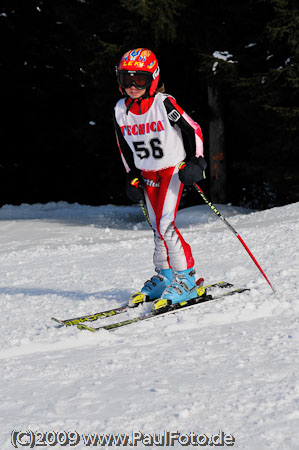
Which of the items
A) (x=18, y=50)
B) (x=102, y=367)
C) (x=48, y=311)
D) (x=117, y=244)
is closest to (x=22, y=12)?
(x=18, y=50)

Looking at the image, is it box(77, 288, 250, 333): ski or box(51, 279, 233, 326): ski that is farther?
box(51, 279, 233, 326): ski

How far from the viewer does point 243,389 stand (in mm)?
2871

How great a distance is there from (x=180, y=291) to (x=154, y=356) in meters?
1.18

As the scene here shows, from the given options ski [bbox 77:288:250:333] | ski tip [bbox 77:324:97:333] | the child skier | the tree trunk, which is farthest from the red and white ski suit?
the tree trunk

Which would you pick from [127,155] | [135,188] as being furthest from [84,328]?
[127,155]

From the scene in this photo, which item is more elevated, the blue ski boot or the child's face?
the child's face

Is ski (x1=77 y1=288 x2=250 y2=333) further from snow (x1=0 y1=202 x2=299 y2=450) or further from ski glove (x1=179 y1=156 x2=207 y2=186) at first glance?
ski glove (x1=179 y1=156 x2=207 y2=186)

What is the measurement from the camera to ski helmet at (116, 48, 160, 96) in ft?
14.4

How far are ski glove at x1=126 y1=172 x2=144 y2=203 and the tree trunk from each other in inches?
328

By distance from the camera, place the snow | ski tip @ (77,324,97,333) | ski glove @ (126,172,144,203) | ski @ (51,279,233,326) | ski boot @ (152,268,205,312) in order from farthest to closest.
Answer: ski glove @ (126,172,144,203) → ski boot @ (152,268,205,312) → ski @ (51,279,233,326) → ski tip @ (77,324,97,333) → the snow

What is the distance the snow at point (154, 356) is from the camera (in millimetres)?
2605

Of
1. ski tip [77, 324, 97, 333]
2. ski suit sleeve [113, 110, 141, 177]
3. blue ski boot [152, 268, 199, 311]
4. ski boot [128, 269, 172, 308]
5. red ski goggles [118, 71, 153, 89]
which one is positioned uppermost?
red ski goggles [118, 71, 153, 89]

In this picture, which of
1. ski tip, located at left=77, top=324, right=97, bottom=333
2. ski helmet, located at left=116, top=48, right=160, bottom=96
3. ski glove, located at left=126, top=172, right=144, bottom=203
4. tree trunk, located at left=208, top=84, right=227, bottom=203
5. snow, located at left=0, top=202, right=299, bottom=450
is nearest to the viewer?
snow, located at left=0, top=202, right=299, bottom=450

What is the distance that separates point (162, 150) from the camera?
14.8 ft
